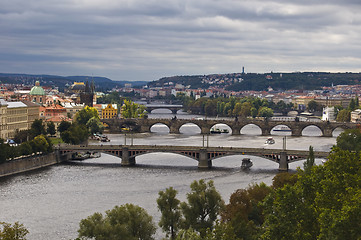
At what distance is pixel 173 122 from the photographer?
355 ft

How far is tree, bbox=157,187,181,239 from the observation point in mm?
33625

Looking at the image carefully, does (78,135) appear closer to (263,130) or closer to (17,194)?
(17,194)

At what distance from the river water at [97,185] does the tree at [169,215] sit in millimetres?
2979

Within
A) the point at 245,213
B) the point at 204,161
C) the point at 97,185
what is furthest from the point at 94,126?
the point at 245,213

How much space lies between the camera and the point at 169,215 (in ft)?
111

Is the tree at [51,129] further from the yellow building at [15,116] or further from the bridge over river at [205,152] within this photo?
the bridge over river at [205,152]

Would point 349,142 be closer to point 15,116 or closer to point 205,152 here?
point 205,152

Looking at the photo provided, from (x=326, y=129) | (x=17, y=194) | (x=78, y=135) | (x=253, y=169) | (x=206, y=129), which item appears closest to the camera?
(x=17, y=194)

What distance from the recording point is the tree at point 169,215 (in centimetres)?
3362

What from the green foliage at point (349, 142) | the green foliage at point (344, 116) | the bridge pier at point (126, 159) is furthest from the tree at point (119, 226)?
the green foliage at point (344, 116)

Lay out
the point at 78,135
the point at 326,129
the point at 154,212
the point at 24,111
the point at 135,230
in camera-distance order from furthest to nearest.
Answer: the point at 326,129, the point at 24,111, the point at 78,135, the point at 154,212, the point at 135,230

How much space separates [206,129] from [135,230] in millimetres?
75481

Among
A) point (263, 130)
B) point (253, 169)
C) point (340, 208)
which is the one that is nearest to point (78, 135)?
point (253, 169)

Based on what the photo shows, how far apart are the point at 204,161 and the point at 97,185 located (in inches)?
528
